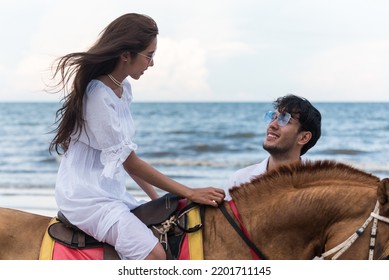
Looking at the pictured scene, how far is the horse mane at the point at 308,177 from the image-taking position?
3.10 meters

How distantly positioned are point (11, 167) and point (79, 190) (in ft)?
43.8

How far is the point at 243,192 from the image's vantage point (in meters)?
3.25

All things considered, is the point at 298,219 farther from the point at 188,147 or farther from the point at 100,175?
the point at 188,147

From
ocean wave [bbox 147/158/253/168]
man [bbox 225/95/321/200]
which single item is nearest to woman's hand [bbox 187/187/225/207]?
man [bbox 225/95/321/200]

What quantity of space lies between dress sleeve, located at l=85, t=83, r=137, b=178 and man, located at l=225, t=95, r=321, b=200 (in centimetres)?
110

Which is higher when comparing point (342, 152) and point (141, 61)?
point (141, 61)

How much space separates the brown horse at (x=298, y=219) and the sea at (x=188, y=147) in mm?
1383

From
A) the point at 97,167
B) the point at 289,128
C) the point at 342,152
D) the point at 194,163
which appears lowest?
the point at 194,163

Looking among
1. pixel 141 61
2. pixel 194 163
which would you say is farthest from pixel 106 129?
pixel 194 163

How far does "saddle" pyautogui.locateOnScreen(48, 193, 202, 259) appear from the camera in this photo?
10.3 feet

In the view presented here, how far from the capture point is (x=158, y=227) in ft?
10.5

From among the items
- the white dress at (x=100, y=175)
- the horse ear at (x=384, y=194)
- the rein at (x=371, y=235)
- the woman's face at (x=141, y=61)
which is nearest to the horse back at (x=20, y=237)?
the white dress at (x=100, y=175)

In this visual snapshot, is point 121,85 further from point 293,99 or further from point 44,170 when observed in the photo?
point 44,170

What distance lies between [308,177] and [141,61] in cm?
100
